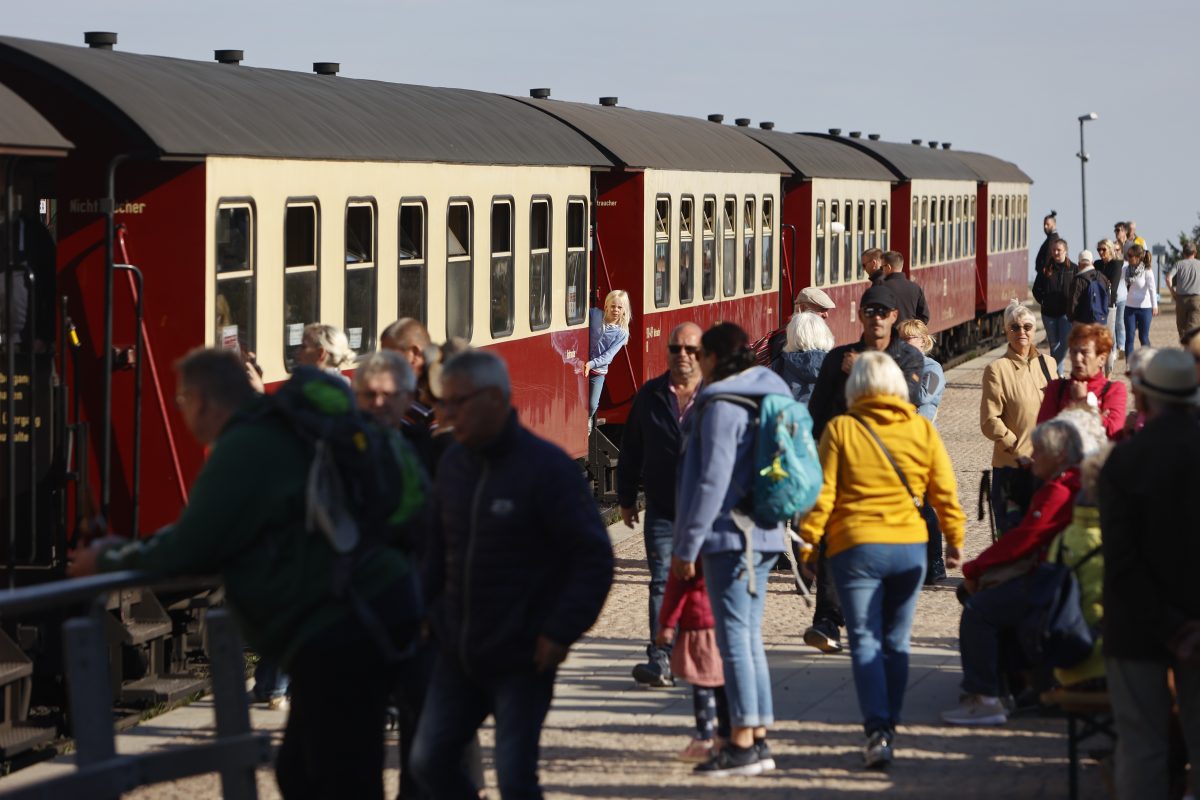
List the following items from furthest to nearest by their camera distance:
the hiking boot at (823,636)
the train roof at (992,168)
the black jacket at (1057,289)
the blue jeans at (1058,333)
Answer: the train roof at (992,168), the blue jeans at (1058,333), the black jacket at (1057,289), the hiking boot at (823,636)

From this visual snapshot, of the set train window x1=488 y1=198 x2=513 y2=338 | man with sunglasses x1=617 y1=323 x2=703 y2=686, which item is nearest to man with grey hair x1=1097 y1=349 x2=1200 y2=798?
man with sunglasses x1=617 y1=323 x2=703 y2=686

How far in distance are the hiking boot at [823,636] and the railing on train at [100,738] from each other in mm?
5395

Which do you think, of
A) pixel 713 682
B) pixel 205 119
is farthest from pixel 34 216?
pixel 713 682

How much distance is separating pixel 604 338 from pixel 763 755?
868 centimetres

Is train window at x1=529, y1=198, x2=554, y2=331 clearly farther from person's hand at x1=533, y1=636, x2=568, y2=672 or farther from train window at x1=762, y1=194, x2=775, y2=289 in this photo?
person's hand at x1=533, y1=636, x2=568, y2=672

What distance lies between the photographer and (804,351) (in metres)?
12.0

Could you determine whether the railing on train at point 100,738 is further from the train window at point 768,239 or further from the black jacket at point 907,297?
the train window at point 768,239

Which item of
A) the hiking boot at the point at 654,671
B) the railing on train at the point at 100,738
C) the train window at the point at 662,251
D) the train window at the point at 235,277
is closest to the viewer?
the railing on train at the point at 100,738

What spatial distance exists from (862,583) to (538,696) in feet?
8.52

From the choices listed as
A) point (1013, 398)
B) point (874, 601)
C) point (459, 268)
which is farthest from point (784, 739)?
point (459, 268)

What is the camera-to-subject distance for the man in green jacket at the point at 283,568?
16.3 feet

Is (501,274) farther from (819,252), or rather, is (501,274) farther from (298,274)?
(819,252)

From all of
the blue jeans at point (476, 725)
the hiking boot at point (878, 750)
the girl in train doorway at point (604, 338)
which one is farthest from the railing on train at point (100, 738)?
the girl in train doorway at point (604, 338)

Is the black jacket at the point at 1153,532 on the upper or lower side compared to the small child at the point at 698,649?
upper
